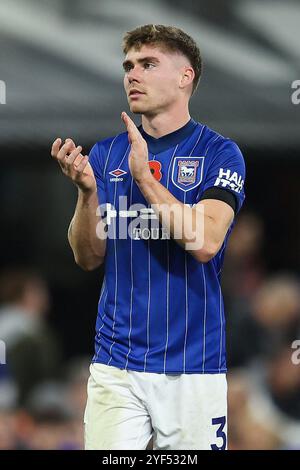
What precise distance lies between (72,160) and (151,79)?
384 mm

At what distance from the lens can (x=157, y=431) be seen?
9.36 ft

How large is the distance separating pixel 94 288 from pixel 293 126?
1774 millimetres

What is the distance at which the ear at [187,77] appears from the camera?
117 inches

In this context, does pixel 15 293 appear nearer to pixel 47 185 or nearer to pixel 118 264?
pixel 47 185

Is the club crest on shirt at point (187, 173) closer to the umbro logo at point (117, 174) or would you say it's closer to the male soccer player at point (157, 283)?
the male soccer player at point (157, 283)

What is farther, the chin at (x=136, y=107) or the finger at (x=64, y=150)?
the chin at (x=136, y=107)

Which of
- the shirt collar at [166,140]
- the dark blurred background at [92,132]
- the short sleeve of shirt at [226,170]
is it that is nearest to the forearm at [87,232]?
the shirt collar at [166,140]

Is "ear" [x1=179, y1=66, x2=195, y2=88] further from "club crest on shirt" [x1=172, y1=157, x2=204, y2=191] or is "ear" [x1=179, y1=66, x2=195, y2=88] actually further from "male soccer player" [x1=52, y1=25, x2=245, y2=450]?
"club crest on shirt" [x1=172, y1=157, x2=204, y2=191]

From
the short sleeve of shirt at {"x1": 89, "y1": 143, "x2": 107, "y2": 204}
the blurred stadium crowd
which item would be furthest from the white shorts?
the blurred stadium crowd

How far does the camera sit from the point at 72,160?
275cm

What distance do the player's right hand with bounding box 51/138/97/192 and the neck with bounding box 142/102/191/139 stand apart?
0.88 ft

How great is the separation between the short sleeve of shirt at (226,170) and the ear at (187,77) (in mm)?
232

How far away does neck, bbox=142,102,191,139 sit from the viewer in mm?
2954

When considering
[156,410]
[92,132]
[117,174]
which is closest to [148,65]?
[117,174]
